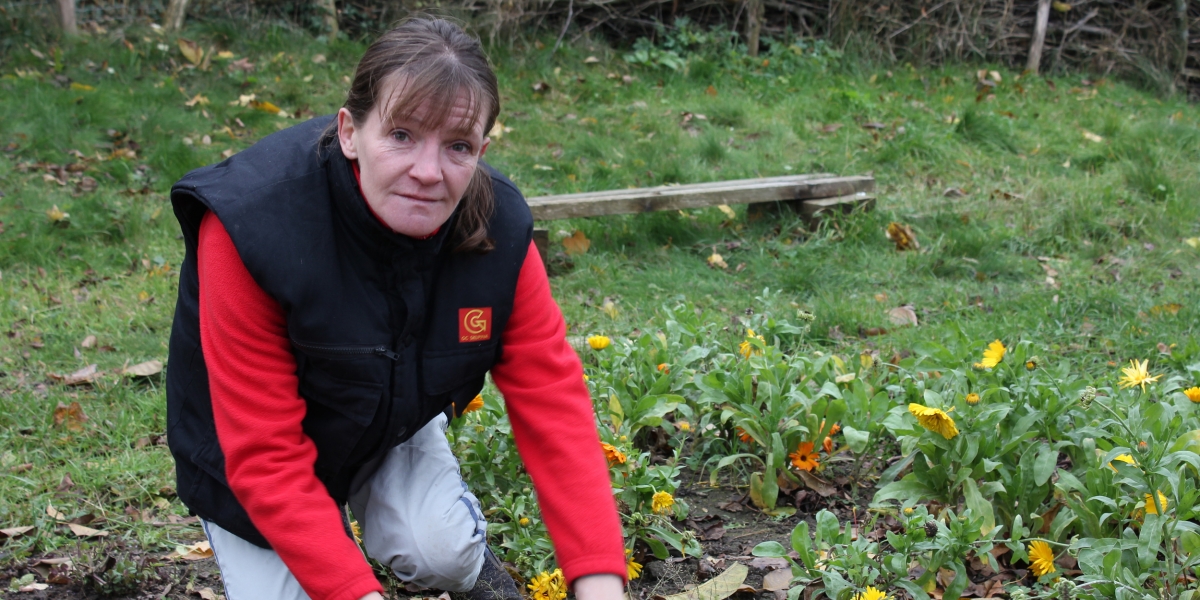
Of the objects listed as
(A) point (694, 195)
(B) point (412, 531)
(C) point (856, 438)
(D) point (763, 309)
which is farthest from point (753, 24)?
(B) point (412, 531)

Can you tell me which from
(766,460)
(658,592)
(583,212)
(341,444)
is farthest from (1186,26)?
(341,444)

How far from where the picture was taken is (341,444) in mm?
1923

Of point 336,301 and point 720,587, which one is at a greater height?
point 336,301

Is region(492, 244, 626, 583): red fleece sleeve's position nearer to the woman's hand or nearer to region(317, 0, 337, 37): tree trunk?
the woman's hand

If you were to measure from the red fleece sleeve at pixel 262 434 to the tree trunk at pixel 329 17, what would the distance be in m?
6.00

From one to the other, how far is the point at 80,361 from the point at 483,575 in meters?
2.17

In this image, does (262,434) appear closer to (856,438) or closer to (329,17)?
Answer: (856,438)

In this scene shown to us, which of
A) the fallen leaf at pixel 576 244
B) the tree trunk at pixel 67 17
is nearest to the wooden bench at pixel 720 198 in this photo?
the fallen leaf at pixel 576 244

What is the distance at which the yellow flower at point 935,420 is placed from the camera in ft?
7.04

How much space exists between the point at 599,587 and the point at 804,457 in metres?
1.10

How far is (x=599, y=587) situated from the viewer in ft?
5.63

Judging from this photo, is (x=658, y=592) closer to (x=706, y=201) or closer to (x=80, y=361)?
(x=80, y=361)

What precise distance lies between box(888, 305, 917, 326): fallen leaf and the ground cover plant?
0.01 m

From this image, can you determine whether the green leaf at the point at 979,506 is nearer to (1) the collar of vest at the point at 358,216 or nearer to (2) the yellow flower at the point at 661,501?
(2) the yellow flower at the point at 661,501
